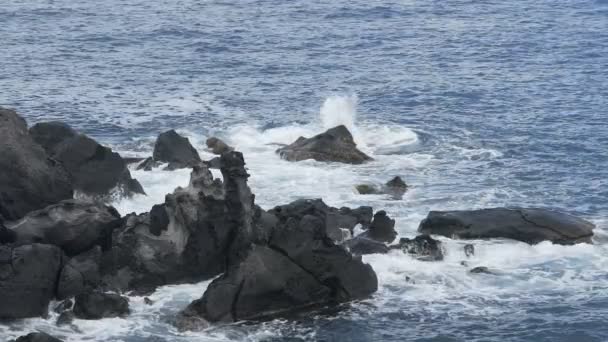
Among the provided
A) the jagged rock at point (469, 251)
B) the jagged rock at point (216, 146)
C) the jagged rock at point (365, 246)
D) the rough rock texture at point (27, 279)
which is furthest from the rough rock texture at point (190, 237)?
the jagged rock at point (216, 146)

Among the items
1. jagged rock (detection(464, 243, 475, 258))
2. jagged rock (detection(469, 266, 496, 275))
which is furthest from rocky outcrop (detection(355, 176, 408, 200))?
jagged rock (detection(469, 266, 496, 275))

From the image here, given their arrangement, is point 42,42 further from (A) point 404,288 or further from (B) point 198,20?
(A) point 404,288

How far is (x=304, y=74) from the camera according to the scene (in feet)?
329

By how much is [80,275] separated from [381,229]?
50.2 feet

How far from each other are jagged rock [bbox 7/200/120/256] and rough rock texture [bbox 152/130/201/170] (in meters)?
16.2

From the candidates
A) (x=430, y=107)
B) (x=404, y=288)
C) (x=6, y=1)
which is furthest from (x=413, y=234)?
(x=6, y=1)

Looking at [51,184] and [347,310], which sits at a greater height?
[51,184]

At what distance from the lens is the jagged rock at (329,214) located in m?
60.8

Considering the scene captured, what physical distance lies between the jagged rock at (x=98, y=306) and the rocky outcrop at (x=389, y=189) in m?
21.1

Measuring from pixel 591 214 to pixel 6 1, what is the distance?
259ft

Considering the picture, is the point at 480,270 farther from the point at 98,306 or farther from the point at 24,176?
the point at 24,176

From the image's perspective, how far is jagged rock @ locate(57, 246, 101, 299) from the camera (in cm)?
5419

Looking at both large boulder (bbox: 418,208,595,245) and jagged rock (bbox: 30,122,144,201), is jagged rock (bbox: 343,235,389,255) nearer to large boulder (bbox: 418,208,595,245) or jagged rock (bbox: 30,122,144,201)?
large boulder (bbox: 418,208,595,245)

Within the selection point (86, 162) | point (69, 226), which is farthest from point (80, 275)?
point (86, 162)
